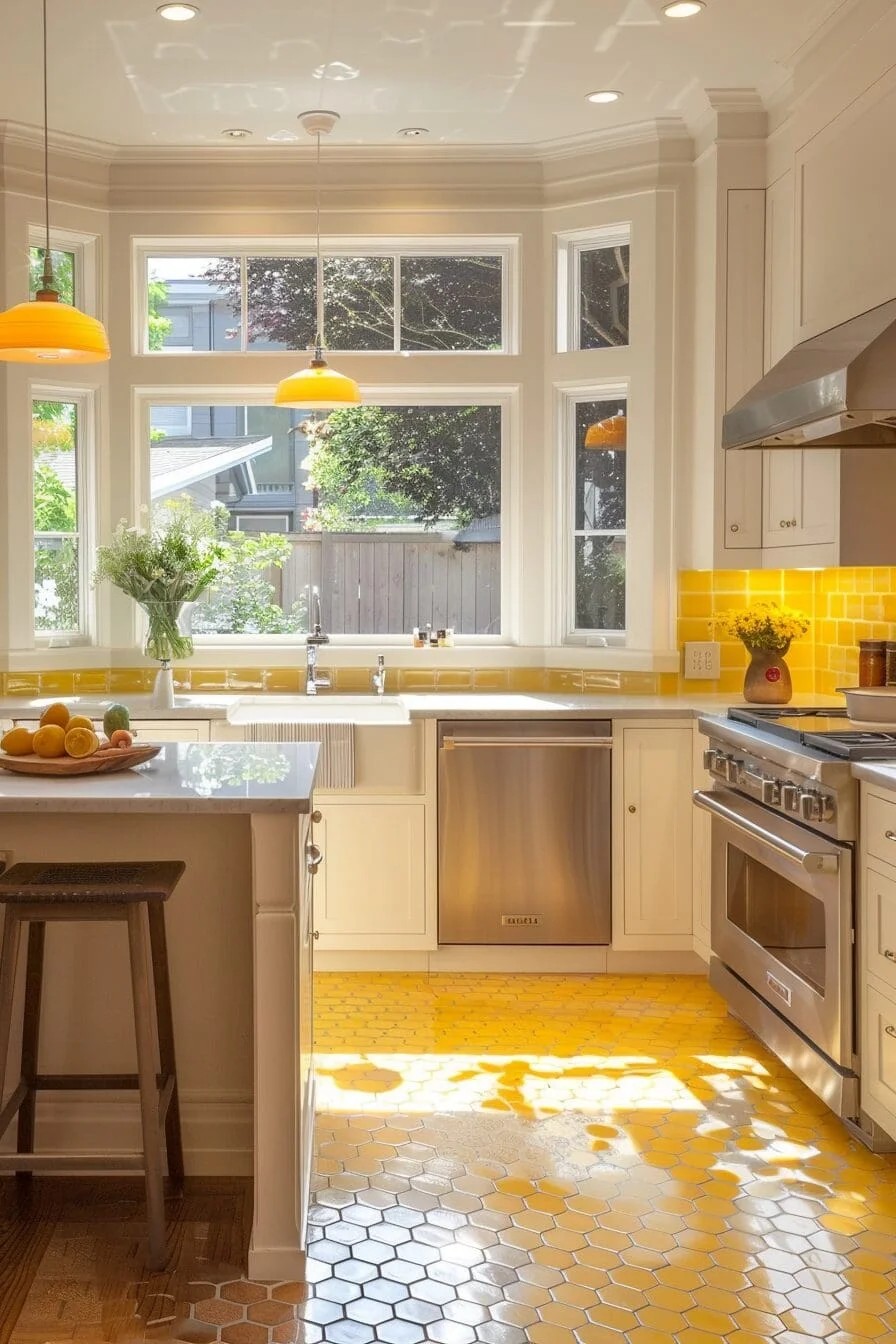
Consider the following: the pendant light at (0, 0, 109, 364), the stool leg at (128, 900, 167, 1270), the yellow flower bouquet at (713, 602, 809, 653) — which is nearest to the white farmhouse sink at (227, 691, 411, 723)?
the yellow flower bouquet at (713, 602, 809, 653)

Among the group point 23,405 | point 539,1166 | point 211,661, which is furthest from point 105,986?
point 23,405

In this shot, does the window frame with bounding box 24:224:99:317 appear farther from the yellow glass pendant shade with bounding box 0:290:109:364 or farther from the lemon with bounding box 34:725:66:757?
the lemon with bounding box 34:725:66:757

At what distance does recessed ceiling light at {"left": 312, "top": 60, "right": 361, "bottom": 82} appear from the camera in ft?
13.8

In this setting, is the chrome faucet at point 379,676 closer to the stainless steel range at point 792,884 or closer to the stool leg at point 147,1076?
the stainless steel range at point 792,884

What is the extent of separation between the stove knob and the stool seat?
5.05 feet

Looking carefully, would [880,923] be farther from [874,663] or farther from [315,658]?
[315,658]

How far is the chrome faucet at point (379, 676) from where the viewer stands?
5066 millimetres

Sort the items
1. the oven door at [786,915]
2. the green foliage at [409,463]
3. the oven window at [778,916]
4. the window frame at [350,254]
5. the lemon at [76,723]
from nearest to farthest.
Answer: the lemon at [76,723], the oven door at [786,915], the oven window at [778,916], the window frame at [350,254], the green foliage at [409,463]

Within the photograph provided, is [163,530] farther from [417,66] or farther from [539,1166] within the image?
[539,1166]

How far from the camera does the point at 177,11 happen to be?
380 centimetres

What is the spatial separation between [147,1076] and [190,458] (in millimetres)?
3310

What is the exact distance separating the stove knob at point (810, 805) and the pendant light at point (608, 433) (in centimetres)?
217

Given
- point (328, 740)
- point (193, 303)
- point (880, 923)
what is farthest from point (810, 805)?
point (193, 303)

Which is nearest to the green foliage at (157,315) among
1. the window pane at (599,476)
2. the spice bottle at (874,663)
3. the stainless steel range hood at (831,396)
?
the window pane at (599,476)
